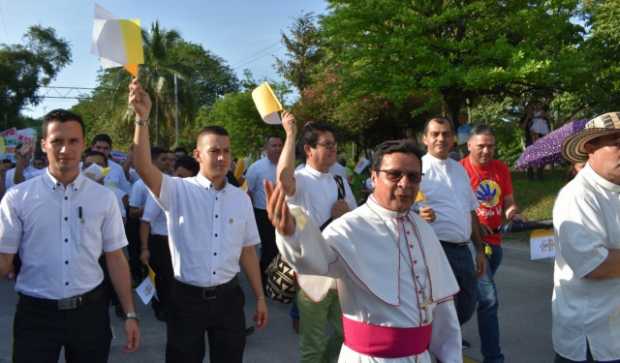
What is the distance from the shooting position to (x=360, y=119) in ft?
78.1

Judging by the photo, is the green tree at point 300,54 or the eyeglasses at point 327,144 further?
the green tree at point 300,54

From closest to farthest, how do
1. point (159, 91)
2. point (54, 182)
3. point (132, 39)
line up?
1. point (132, 39)
2. point (54, 182)
3. point (159, 91)

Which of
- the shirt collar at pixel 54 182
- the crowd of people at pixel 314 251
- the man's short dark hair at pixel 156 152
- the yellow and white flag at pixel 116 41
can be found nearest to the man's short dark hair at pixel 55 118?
the crowd of people at pixel 314 251

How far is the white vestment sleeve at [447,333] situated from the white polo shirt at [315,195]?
164 cm

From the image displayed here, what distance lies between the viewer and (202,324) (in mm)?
3354

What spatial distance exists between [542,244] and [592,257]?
95 cm

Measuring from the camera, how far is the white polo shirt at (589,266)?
8.62 feet

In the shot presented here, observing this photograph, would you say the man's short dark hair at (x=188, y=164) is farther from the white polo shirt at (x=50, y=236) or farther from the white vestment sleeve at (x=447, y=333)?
the white vestment sleeve at (x=447, y=333)

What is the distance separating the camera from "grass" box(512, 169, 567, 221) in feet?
43.4

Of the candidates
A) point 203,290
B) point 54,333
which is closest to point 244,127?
point 203,290

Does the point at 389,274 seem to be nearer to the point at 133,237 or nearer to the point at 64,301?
the point at 64,301

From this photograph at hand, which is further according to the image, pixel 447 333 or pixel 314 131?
pixel 314 131

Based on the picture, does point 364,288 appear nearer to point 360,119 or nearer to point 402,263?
point 402,263

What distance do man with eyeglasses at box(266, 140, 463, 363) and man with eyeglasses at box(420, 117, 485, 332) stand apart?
1655 mm
